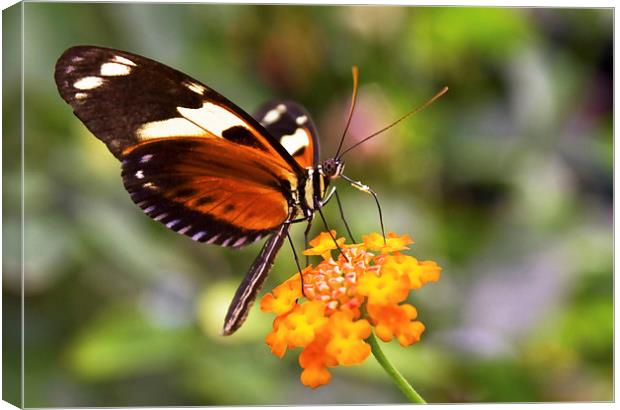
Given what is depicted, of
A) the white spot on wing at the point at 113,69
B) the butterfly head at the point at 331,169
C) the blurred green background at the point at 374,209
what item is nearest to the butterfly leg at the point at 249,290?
the butterfly head at the point at 331,169

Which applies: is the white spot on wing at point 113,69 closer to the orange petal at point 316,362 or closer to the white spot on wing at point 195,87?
the white spot on wing at point 195,87

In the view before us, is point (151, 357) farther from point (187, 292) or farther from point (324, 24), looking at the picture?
point (324, 24)

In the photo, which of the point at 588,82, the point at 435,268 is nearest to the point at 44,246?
the point at 435,268

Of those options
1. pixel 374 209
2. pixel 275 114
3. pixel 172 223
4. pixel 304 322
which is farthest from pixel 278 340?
pixel 374 209

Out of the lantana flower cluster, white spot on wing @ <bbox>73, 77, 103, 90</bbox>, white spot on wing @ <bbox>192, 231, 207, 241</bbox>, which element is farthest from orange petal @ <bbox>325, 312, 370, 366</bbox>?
white spot on wing @ <bbox>73, 77, 103, 90</bbox>

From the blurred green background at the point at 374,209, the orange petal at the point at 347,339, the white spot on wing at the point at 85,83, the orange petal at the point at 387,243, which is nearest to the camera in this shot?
the orange petal at the point at 347,339

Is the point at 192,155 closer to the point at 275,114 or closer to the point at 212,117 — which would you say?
the point at 212,117

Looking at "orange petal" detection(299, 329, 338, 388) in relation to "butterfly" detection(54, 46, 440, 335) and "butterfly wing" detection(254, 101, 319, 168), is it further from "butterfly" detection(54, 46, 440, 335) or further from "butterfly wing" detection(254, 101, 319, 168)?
"butterfly wing" detection(254, 101, 319, 168)
